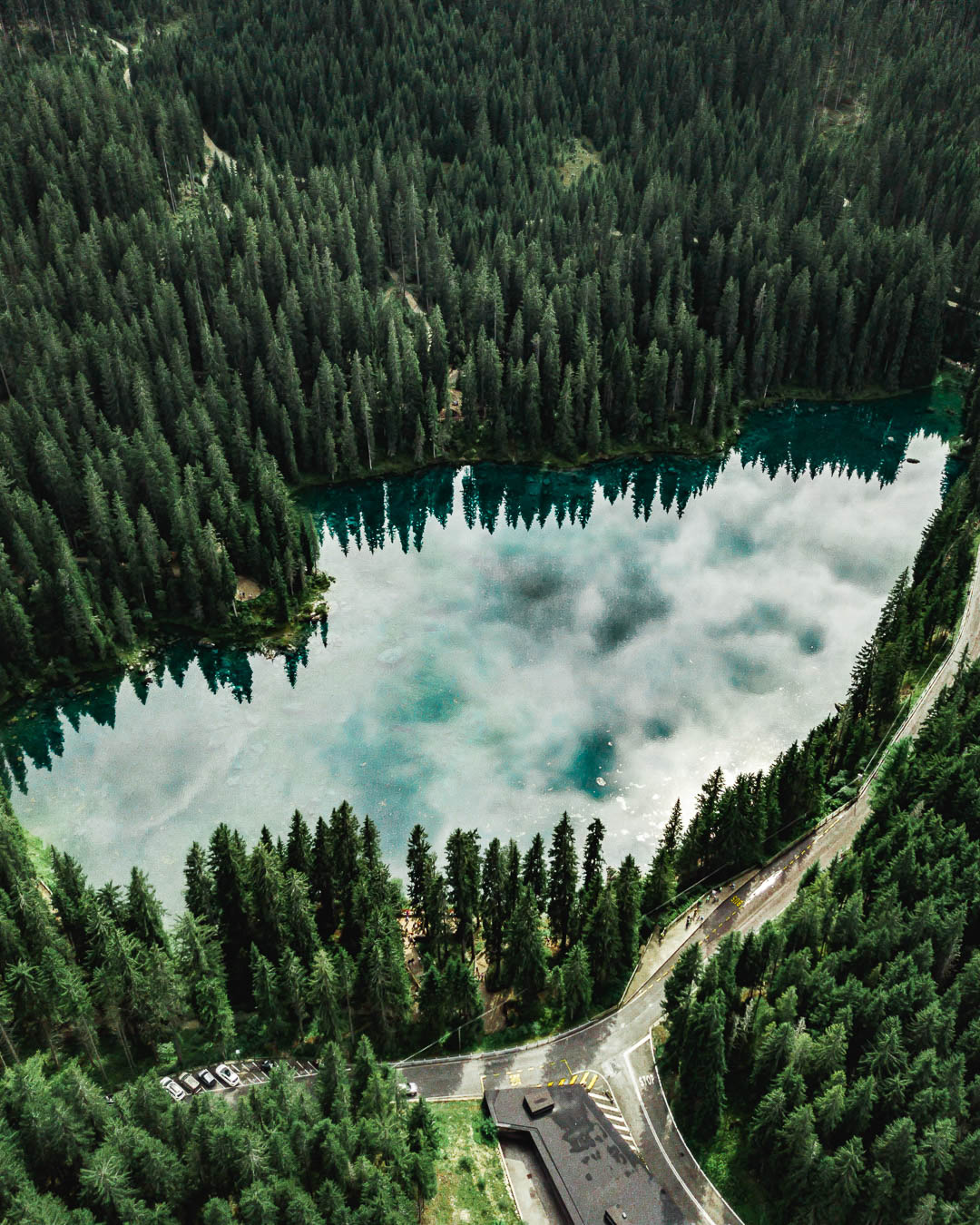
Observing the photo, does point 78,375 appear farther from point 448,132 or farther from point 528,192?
point 448,132

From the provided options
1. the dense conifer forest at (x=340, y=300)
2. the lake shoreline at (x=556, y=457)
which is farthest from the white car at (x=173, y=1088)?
the lake shoreline at (x=556, y=457)

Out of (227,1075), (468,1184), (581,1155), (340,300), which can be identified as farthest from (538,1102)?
(340,300)

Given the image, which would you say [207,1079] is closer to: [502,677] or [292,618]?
[502,677]

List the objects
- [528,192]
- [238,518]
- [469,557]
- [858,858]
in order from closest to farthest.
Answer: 1. [858,858]
2. [238,518]
3. [469,557]
4. [528,192]

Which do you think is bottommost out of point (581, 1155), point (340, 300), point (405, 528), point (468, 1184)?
point (405, 528)

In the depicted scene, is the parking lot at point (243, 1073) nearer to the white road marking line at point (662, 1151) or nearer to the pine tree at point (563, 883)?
the pine tree at point (563, 883)

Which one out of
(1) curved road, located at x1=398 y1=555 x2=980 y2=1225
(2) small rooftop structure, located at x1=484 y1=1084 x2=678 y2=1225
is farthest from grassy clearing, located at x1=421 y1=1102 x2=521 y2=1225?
(1) curved road, located at x1=398 y1=555 x2=980 y2=1225

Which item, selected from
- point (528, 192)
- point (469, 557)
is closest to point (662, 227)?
point (528, 192)
